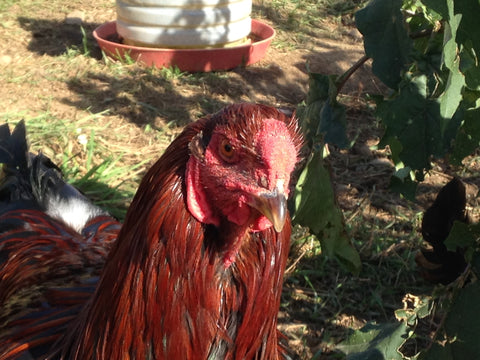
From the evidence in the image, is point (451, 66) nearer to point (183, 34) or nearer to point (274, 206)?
point (274, 206)

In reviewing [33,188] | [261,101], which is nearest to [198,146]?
[33,188]

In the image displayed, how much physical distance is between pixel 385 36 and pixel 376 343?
0.98 meters

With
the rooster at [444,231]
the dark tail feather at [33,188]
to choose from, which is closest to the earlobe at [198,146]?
the dark tail feather at [33,188]

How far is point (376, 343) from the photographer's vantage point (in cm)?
198

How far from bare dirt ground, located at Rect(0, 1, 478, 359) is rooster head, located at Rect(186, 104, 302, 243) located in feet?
5.15

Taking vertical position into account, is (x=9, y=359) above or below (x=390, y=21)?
below

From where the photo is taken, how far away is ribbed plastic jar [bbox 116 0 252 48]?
5145 millimetres

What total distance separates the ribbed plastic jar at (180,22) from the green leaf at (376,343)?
3.69 metres

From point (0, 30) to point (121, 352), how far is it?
5.19 m

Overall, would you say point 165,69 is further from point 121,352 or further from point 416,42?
point 121,352

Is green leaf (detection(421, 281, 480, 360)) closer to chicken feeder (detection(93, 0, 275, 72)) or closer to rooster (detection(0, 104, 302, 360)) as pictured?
rooster (detection(0, 104, 302, 360))

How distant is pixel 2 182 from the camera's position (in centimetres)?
269

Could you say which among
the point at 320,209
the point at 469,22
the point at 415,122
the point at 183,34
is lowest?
the point at 183,34

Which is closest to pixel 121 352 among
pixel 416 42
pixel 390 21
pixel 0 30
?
pixel 390 21
